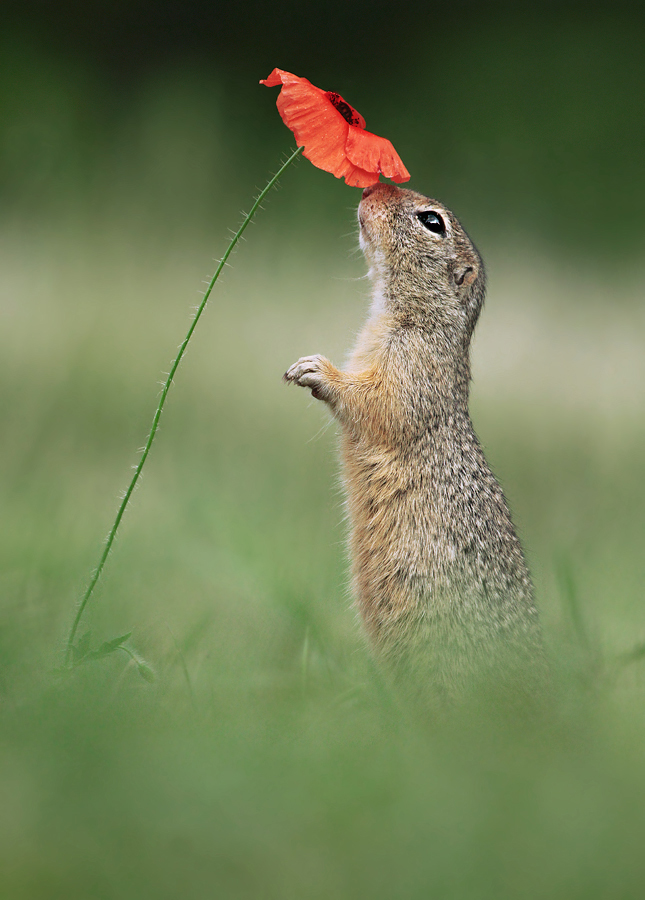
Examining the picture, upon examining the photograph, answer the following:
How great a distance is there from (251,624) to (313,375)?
0.89m

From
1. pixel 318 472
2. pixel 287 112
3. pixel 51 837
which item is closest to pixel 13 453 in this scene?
pixel 318 472

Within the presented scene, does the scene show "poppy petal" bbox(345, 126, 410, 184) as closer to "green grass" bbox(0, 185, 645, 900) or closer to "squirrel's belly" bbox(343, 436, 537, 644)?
"squirrel's belly" bbox(343, 436, 537, 644)

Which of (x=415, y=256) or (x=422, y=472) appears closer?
(x=422, y=472)

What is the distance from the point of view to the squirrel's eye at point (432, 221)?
3154mm

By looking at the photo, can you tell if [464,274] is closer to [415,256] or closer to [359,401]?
[415,256]

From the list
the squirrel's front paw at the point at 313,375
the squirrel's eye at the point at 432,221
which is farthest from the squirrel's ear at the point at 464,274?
the squirrel's front paw at the point at 313,375

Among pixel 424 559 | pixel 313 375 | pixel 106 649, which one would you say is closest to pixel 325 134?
pixel 313 375

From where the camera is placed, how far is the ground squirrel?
105 inches

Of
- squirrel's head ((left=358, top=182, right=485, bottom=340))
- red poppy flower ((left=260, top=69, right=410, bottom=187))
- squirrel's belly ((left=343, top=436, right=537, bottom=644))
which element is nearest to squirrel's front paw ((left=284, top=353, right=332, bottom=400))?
squirrel's belly ((left=343, top=436, right=537, bottom=644))

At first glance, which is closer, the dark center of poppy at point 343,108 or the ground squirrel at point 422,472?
the dark center of poppy at point 343,108

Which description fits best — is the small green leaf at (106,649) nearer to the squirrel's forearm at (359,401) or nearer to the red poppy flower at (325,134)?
the squirrel's forearm at (359,401)

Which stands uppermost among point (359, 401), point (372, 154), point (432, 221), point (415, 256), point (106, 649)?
point (432, 221)

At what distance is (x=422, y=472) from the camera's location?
2885 mm

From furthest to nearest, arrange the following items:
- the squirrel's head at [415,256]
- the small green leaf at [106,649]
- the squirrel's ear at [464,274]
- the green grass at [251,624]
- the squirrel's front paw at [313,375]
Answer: the squirrel's ear at [464,274], the squirrel's head at [415,256], the squirrel's front paw at [313,375], the small green leaf at [106,649], the green grass at [251,624]
